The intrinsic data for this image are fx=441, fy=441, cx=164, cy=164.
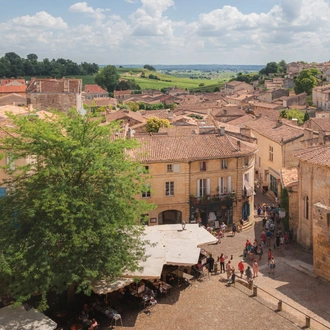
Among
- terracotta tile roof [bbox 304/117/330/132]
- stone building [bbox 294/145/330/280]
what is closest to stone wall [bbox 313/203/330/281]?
stone building [bbox 294/145/330/280]

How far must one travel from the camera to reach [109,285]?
64.9 ft

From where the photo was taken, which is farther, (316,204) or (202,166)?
(202,166)

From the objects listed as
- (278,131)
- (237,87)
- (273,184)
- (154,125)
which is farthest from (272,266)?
(237,87)

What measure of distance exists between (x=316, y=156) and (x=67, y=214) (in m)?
17.1

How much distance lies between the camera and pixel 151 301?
21078 millimetres

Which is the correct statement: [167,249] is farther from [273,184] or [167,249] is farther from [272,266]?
[273,184]

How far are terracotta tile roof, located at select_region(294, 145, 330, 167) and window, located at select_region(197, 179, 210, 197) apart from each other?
721 cm

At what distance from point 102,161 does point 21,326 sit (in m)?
7.58

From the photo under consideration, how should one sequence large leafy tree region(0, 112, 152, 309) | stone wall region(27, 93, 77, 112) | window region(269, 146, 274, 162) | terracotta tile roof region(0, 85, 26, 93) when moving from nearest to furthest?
large leafy tree region(0, 112, 152, 309) → window region(269, 146, 274, 162) → stone wall region(27, 93, 77, 112) → terracotta tile roof region(0, 85, 26, 93)

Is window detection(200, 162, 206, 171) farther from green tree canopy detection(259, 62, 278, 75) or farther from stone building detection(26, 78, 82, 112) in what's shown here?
Answer: green tree canopy detection(259, 62, 278, 75)

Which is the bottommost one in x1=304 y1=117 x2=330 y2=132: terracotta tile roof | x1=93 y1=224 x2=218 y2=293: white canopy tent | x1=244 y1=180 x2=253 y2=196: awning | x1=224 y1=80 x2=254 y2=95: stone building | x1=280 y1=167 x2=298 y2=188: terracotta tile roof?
x1=93 y1=224 x2=218 y2=293: white canopy tent

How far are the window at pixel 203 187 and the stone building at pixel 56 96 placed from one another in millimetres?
27241

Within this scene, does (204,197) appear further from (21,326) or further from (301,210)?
(21,326)

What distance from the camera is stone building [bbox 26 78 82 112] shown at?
56.4m
